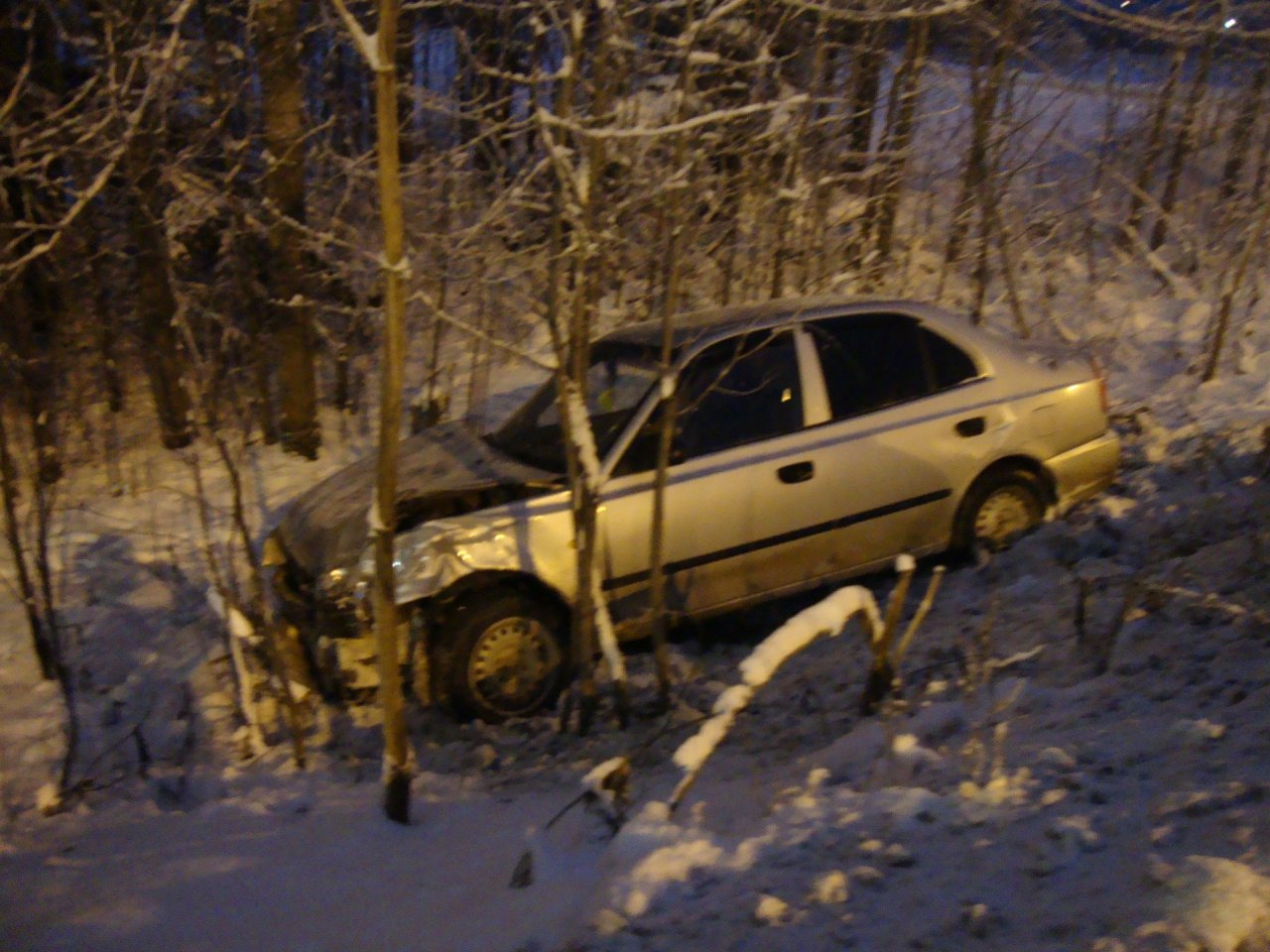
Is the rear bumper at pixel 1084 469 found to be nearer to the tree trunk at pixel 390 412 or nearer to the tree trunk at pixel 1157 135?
the tree trunk at pixel 1157 135

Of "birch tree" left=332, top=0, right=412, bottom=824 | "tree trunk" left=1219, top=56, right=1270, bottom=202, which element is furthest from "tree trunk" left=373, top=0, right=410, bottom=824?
"tree trunk" left=1219, top=56, right=1270, bottom=202

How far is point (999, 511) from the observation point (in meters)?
6.03

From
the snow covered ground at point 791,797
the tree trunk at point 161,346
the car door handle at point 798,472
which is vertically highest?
the tree trunk at point 161,346

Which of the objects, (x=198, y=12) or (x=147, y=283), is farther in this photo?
(x=147, y=283)

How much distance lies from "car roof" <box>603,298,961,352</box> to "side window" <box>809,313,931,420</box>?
67 millimetres

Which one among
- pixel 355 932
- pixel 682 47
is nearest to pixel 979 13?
pixel 682 47

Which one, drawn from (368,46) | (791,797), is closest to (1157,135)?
(791,797)

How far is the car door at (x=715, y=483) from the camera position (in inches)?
198

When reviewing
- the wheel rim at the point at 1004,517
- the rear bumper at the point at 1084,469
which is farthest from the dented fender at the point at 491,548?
the rear bumper at the point at 1084,469

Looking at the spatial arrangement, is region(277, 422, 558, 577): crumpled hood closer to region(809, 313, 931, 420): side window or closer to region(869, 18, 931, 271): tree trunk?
region(809, 313, 931, 420): side window

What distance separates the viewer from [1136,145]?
15.6m

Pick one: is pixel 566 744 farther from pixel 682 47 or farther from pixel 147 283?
pixel 147 283

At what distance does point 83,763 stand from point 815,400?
387 cm

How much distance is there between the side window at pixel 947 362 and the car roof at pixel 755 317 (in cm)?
12
